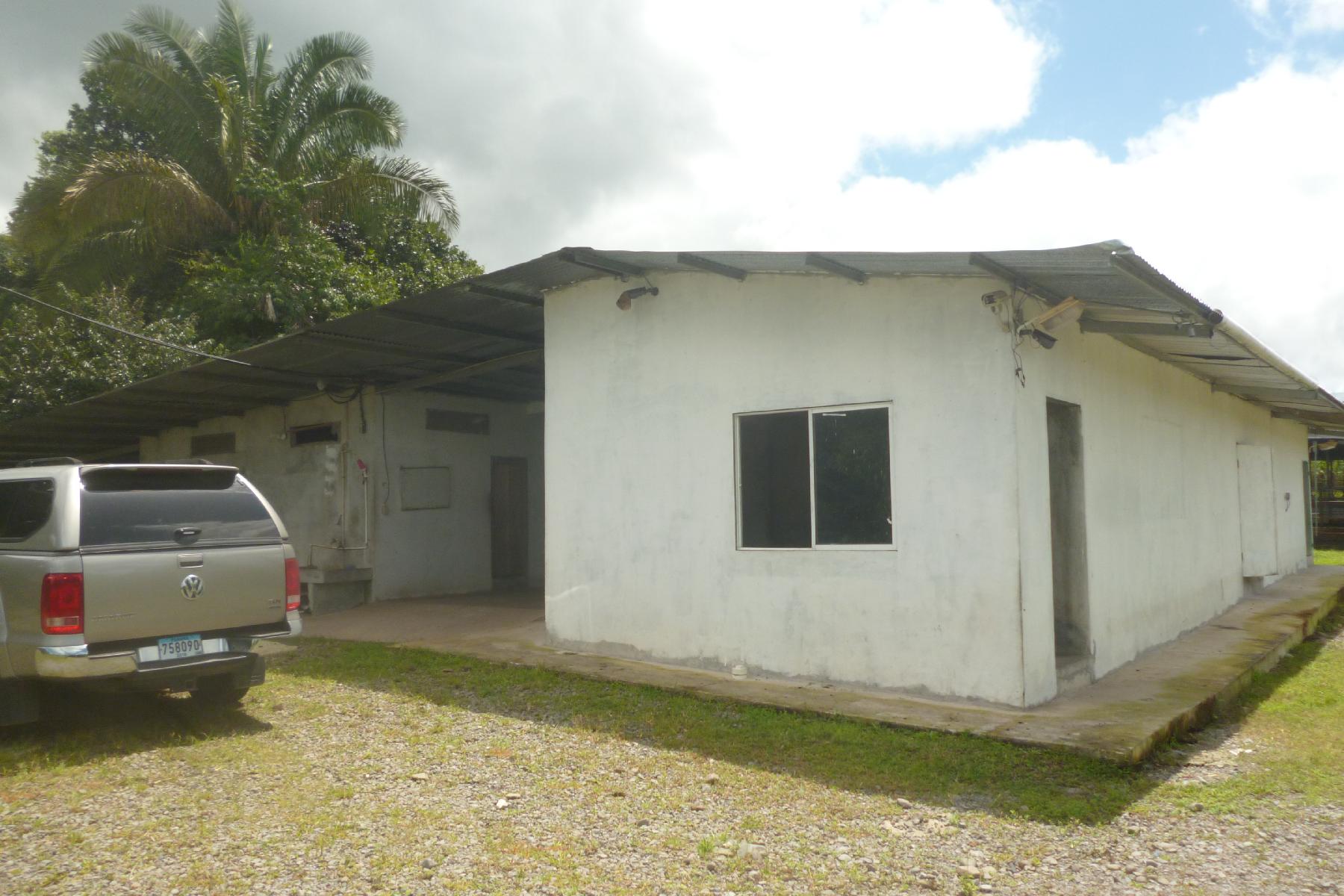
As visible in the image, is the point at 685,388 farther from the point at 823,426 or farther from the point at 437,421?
the point at 437,421

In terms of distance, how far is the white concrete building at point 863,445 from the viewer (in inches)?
269

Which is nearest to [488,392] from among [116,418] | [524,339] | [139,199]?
[524,339]

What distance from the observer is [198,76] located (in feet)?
59.0

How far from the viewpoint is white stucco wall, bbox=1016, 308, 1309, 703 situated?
6938mm

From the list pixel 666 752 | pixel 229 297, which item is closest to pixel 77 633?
pixel 666 752

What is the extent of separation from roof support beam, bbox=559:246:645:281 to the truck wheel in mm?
3967

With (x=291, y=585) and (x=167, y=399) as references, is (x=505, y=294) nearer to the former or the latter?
(x=291, y=585)

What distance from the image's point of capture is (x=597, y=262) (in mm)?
8055

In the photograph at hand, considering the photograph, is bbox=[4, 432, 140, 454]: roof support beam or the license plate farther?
bbox=[4, 432, 140, 454]: roof support beam

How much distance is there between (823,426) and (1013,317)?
5.25 ft

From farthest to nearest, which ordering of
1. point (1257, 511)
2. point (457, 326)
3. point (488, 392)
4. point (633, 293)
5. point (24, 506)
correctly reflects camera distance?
point (488, 392) → point (1257, 511) → point (457, 326) → point (633, 293) → point (24, 506)

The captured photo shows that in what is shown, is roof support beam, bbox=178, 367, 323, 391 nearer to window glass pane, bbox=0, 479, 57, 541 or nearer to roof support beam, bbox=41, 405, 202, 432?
roof support beam, bbox=41, 405, 202, 432

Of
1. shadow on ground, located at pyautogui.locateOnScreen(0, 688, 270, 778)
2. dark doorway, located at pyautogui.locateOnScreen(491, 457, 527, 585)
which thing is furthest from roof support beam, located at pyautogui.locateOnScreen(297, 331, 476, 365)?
shadow on ground, located at pyautogui.locateOnScreen(0, 688, 270, 778)

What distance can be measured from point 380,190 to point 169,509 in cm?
1350
